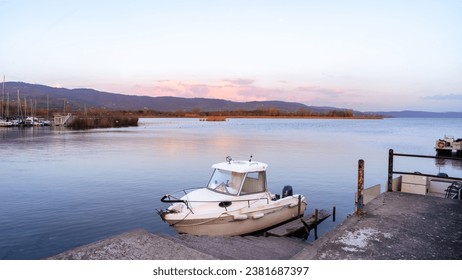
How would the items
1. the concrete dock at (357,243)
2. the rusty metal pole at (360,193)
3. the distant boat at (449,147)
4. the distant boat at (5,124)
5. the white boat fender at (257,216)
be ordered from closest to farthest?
the concrete dock at (357,243), the rusty metal pole at (360,193), the white boat fender at (257,216), the distant boat at (449,147), the distant boat at (5,124)

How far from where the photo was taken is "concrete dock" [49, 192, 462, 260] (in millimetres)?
5918

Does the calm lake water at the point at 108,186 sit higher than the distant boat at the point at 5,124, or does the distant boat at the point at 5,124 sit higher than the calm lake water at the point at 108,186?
the distant boat at the point at 5,124

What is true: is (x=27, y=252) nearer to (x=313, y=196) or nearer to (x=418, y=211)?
(x=418, y=211)

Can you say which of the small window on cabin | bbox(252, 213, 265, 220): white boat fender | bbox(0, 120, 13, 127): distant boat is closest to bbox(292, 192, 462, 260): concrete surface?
bbox(252, 213, 265, 220): white boat fender

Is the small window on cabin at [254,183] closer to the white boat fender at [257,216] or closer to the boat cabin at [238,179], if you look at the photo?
the boat cabin at [238,179]

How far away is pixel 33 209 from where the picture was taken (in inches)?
632

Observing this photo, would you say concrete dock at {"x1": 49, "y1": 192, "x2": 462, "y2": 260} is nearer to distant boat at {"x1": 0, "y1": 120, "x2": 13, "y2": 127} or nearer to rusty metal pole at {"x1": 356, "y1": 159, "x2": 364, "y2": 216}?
rusty metal pole at {"x1": 356, "y1": 159, "x2": 364, "y2": 216}

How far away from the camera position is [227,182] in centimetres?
1252

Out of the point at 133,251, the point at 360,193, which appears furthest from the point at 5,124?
the point at 360,193

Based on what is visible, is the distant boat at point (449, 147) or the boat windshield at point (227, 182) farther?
the distant boat at point (449, 147)

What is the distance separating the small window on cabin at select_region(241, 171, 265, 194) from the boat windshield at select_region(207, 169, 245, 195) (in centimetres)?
26

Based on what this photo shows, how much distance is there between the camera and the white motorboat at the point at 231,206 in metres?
11.3

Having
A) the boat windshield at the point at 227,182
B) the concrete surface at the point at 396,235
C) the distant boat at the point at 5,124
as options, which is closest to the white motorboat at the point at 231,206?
the boat windshield at the point at 227,182
